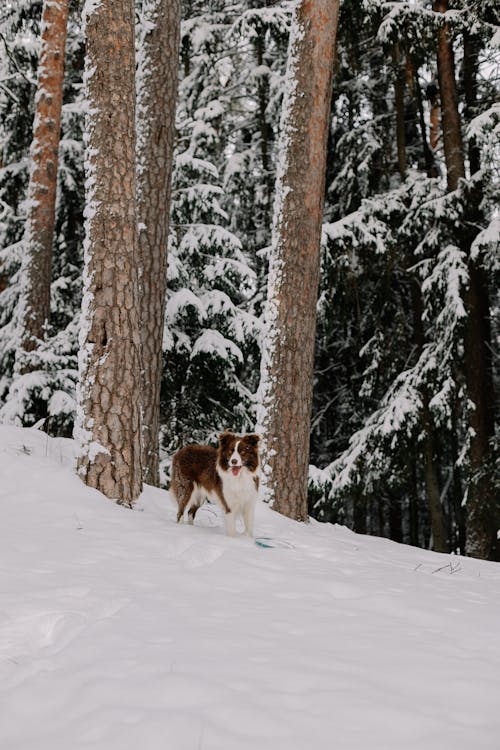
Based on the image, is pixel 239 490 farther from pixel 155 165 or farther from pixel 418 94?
pixel 418 94

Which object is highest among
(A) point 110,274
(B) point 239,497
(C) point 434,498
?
(A) point 110,274

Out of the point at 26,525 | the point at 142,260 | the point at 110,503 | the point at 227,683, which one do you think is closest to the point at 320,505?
the point at 142,260

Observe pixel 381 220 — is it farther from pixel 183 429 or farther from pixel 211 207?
pixel 183 429

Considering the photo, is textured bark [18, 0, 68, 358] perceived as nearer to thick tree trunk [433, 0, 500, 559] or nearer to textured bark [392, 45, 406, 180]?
textured bark [392, 45, 406, 180]

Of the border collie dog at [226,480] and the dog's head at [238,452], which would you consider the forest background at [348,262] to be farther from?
the dog's head at [238,452]

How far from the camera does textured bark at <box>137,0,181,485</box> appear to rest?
307 inches

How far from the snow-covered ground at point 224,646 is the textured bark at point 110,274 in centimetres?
84

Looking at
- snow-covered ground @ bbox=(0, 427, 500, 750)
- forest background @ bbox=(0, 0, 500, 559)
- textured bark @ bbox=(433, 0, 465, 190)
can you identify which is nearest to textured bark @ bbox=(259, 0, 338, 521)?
snow-covered ground @ bbox=(0, 427, 500, 750)

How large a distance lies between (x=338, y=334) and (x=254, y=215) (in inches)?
159

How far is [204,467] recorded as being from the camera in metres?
6.44

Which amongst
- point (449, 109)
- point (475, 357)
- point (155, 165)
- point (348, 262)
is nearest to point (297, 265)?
point (155, 165)

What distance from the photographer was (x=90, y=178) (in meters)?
6.14

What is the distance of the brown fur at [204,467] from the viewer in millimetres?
5965

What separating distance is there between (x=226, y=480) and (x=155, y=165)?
4.18 meters
